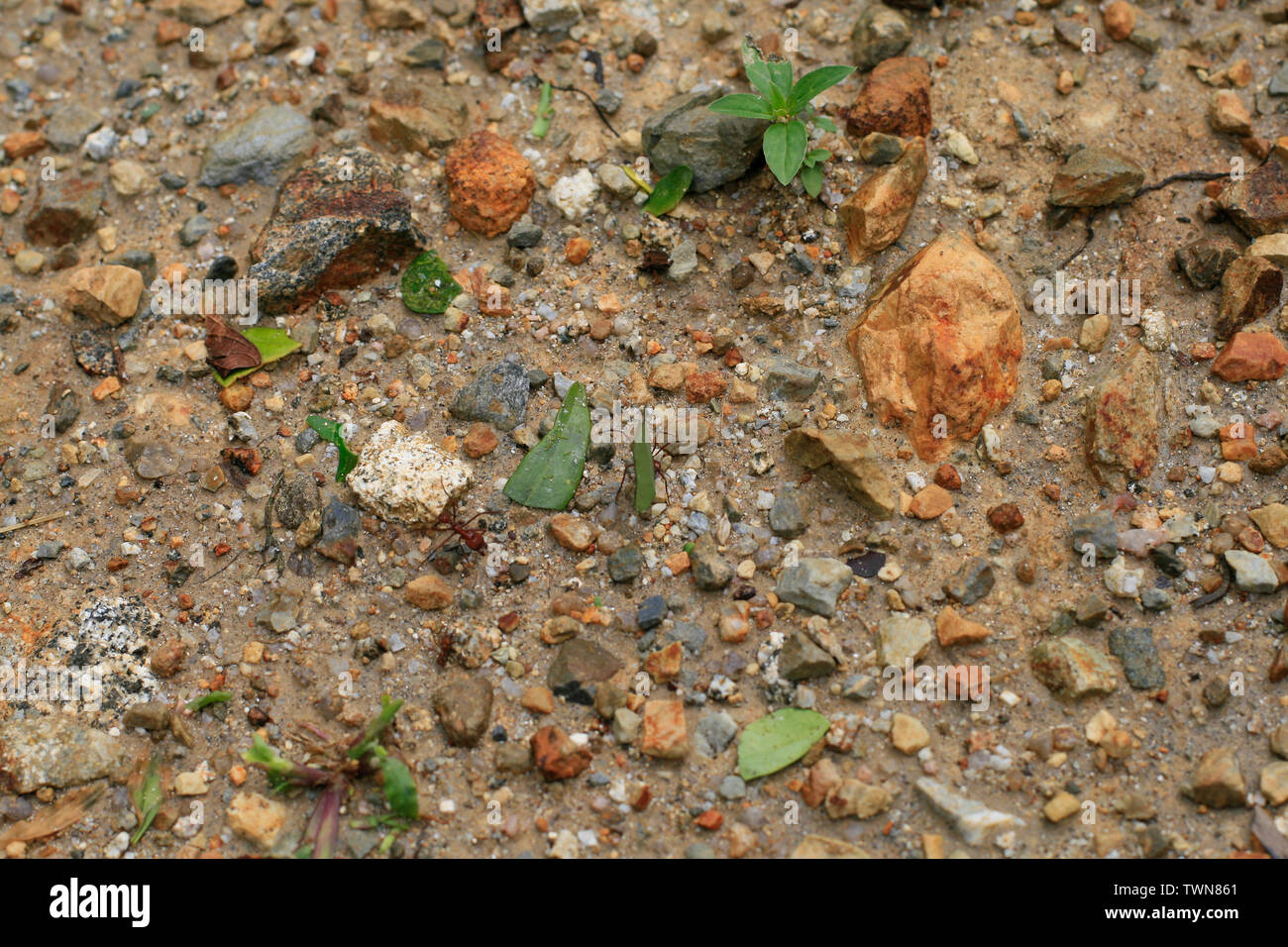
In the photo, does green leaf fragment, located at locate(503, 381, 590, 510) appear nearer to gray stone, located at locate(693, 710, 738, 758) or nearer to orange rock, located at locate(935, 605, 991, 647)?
gray stone, located at locate(693, 710, 738, 758)

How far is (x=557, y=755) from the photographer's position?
285 centimetres

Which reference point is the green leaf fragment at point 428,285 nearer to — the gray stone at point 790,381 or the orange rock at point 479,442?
the orange rock at point 479,442

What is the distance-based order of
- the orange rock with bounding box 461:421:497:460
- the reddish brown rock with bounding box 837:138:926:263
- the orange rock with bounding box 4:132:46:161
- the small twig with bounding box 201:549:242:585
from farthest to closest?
the orange rock with bounding box 4:132:46:161 < the reddish brown rock with bounding box 837:138:926:263 < the orange rock with bounding box 461:421:497:460 < the small twig with bounding box 201:549:242:585

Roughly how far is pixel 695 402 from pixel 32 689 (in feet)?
7.87

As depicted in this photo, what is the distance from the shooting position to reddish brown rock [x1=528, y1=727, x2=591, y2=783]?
284 cm

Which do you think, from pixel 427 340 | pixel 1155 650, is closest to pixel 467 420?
pixel 427 340

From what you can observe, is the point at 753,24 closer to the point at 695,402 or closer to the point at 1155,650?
the point at 695,402

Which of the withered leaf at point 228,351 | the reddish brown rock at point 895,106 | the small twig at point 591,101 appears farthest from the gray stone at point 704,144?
the withered leaf at point 228,351

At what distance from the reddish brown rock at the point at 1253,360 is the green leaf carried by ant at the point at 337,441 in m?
3.09

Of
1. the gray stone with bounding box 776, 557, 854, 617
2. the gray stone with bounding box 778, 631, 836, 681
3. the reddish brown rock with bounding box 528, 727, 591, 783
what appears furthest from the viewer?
the gray stone with bounding box 776, 557, 854, 617

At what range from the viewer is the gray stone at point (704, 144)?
12.3ft

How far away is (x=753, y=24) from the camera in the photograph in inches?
165

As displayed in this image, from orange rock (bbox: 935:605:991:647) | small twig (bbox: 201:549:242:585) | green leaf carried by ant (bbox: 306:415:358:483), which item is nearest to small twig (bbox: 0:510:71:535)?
small twig (bbox: 201:549:242:585)

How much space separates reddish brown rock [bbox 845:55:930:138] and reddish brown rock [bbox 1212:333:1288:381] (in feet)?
4.65
